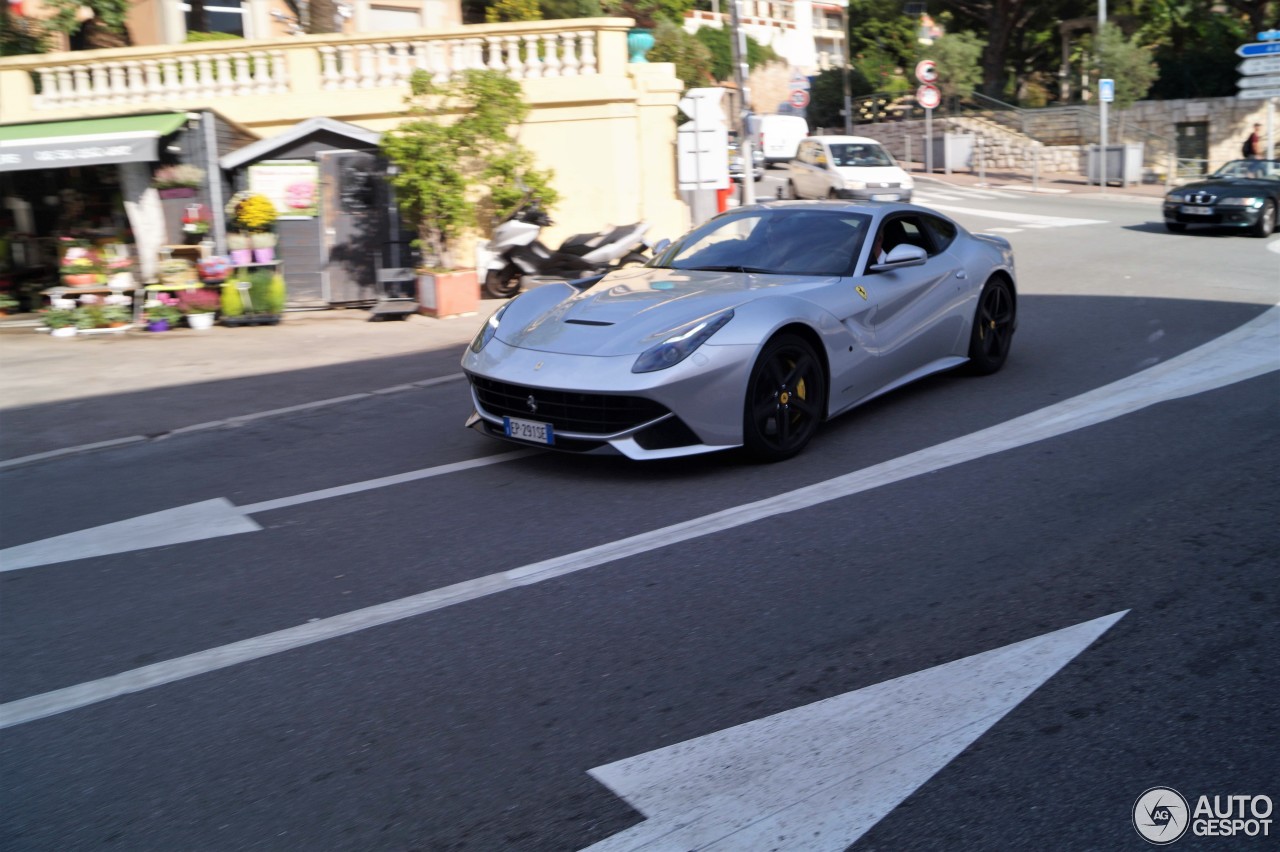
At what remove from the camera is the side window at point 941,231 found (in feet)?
27.4

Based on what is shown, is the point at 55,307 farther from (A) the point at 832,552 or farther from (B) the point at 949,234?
(A) the point at 832,552

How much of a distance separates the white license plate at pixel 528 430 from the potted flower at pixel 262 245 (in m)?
9.12

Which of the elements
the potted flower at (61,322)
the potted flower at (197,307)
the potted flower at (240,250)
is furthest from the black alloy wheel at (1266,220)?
the potted flower at (61,322)

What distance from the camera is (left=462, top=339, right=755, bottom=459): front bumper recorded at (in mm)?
6094

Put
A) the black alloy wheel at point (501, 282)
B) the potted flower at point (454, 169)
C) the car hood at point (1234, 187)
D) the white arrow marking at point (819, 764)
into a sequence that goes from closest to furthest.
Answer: the white arrow marking at point (819, 764) < the potted flower at point (454, 169) < the black alloy wheel at point (501, 282) < the car hood at point (1234, 187)

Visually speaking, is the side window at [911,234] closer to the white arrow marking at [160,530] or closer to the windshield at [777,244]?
the windshield at [777,244]

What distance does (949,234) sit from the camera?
28.2 feet

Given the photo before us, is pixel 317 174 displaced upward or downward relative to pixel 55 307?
upward

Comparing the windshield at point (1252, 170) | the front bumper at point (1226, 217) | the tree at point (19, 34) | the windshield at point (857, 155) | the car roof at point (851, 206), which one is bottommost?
the front bumper at point (1226, 217)

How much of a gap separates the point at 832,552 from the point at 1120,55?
36.9 meters

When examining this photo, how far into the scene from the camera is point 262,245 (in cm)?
1475

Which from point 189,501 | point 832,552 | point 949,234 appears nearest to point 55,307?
point 189,501

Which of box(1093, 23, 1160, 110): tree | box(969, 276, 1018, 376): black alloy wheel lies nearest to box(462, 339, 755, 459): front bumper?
box(969, 276, 1018, 376): black alloy wheel

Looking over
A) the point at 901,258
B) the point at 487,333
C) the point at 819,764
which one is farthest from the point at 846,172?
the point at 819,764
